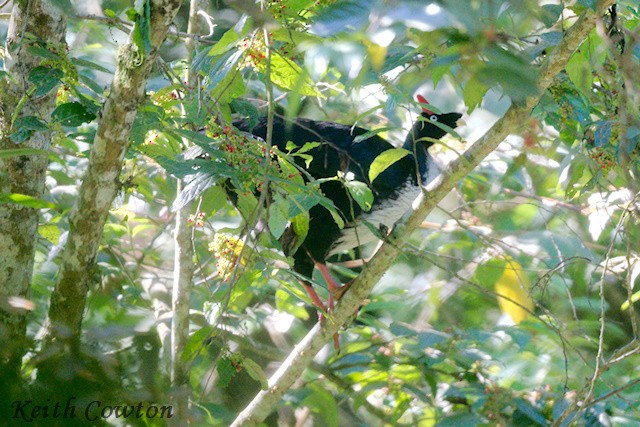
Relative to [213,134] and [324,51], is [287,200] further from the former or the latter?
[324,51]

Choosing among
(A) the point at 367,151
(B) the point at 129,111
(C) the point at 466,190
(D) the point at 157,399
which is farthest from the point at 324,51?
(C) the point at 466,190

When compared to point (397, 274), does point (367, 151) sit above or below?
above

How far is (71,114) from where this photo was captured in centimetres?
217

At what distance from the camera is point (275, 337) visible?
3.97 metres

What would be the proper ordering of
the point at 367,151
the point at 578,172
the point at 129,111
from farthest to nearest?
the point at 367,151, the point at 578,172, the point at 129,111

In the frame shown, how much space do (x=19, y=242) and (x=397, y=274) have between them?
288 cm

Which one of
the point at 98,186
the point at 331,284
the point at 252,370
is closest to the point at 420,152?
the point at 331,284

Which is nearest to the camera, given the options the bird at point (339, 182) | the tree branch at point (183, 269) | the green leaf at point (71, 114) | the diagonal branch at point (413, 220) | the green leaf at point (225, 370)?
the diagonal branch at point (413, 220)

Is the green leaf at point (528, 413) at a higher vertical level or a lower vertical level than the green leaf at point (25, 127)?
lower

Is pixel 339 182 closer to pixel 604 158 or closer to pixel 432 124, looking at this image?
pixel 432 124

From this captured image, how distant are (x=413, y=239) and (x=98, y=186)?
2707mm

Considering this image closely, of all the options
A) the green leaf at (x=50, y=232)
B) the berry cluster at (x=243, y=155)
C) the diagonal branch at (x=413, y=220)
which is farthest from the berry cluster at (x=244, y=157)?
the green leaf at (x=50, y=232)

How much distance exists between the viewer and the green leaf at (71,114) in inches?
85.1

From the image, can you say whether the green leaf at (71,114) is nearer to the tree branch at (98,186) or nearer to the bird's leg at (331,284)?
the tree branch at (98,186)
